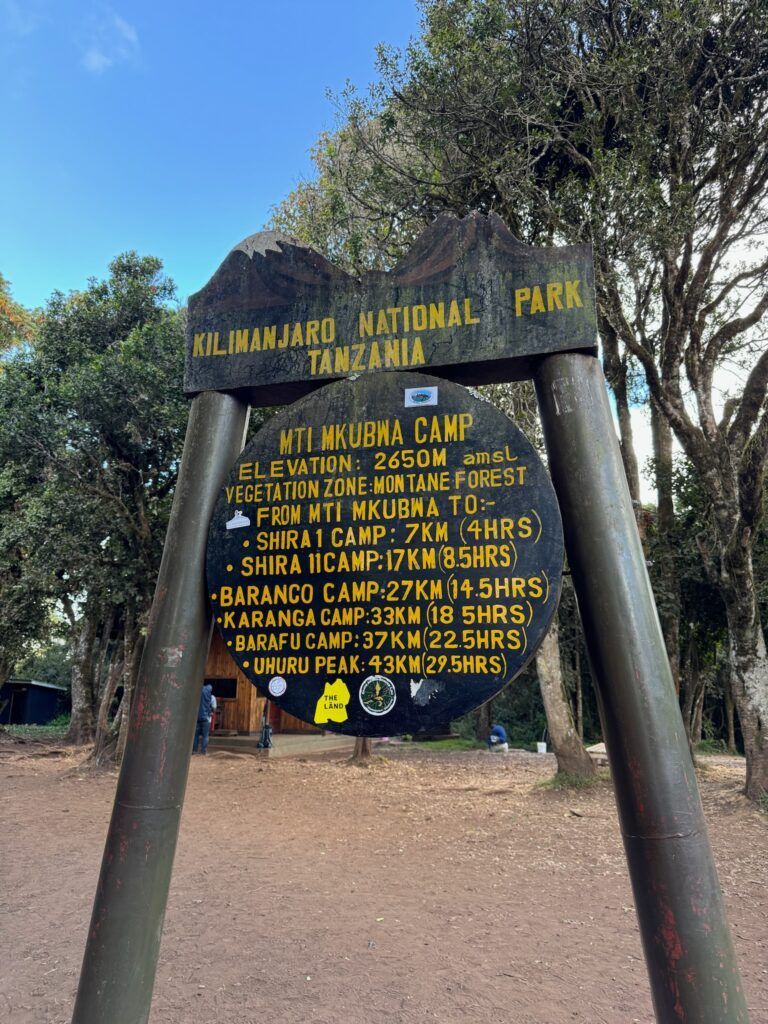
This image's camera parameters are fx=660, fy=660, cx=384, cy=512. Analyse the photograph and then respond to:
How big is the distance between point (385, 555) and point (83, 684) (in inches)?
723

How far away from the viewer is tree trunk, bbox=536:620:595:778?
12.1 meters

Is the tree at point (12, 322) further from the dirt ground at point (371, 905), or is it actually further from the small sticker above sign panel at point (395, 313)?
the small sticker above sign panel at point (395, 313)

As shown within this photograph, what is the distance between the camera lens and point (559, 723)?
1216 cm

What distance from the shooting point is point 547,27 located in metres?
8.98

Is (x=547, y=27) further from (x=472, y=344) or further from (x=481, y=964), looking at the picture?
(x=481, y=964)

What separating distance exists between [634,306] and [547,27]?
415 cm

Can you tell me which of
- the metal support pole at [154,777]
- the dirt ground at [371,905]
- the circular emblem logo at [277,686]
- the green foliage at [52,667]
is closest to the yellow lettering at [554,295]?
the metal support pole at [154,777]

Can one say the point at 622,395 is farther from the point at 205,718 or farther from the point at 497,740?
the point at 497,740

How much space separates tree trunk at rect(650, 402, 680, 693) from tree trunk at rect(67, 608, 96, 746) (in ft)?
45.8

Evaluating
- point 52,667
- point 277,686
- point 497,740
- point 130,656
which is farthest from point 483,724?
point 52,667

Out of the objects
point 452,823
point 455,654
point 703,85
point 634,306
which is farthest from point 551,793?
point 703,85

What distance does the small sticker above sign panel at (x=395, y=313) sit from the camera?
112 inches

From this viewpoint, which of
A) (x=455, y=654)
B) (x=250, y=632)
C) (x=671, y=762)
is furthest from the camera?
(x=250, y=632)

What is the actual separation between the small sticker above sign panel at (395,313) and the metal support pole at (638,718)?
0.21 metres
